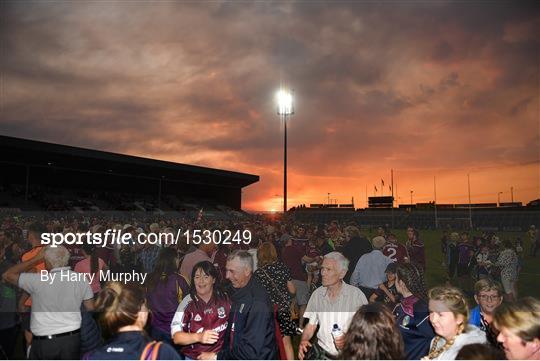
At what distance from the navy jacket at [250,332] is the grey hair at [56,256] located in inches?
82.6

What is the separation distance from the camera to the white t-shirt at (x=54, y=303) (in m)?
4.57

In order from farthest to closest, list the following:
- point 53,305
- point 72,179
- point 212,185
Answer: point 212,185 < point 72,179 < point 53,305

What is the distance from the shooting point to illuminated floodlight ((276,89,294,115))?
34694 millimetres

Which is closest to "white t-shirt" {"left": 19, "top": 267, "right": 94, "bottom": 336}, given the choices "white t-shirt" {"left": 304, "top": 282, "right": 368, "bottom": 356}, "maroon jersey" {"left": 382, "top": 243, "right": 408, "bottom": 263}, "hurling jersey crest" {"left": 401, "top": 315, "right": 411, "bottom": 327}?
"white t-shirt" {"left": 304, "top": 282, "right": 368, "bottom": 356}

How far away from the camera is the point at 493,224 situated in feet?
185

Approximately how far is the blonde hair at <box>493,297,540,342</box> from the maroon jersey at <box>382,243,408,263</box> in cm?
696

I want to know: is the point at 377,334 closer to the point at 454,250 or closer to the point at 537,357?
the point at 537,357

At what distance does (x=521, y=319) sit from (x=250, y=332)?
2.07 metres

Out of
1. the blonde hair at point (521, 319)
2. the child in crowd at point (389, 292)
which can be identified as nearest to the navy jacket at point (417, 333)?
the blonde hair at point (521, 319)

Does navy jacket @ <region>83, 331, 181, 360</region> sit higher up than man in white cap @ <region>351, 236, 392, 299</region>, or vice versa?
man in white cap @ <region>351, 236, 392, 299</region>

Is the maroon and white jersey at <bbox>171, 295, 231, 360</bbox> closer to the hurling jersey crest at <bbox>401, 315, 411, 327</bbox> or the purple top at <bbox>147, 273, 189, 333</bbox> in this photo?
the purple top at <bbox>147, 273, 189, 333</bbox>

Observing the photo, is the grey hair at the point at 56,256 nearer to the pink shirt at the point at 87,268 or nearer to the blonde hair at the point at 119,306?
the pink shirt at the point at 87,268

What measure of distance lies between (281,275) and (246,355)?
2.50 m

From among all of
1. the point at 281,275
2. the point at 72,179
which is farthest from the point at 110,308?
the point at 72,179
